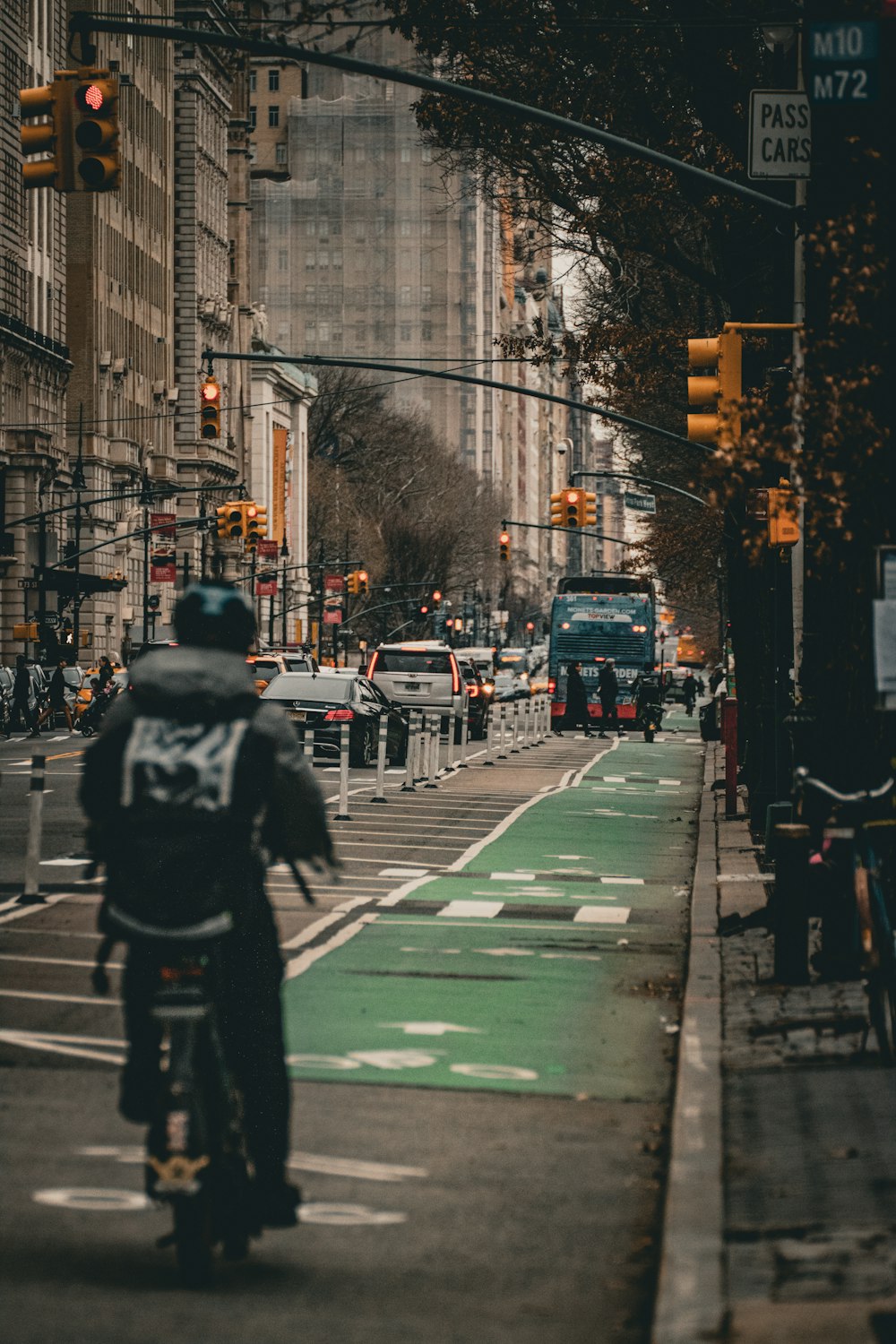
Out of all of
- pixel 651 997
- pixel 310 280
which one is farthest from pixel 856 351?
pixel 310 280

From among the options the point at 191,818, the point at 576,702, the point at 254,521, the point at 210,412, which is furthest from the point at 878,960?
the point at 254,521

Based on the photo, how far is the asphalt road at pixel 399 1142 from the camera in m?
6.04

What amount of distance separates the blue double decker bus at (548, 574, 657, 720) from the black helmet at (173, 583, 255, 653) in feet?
196

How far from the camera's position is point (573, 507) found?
45.5 metres

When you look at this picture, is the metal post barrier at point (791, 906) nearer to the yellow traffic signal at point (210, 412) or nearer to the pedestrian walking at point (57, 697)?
the yellow traffic signal at point (210, 412)

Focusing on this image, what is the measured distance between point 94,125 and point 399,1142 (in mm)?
10269

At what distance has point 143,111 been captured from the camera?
101 m

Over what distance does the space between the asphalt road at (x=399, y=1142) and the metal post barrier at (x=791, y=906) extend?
0.63m

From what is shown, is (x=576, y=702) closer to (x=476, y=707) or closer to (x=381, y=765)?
(x=476, y=707)

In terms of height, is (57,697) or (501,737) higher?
(57,697)

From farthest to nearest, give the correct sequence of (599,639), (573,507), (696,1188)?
1. (599,639)
2. (573,507)
3. (696,1188)

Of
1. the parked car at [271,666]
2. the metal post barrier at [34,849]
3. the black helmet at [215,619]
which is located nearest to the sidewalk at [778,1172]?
the black helmet at [215,619]

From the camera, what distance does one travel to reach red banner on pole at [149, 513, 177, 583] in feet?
274

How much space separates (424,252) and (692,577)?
103 meters
